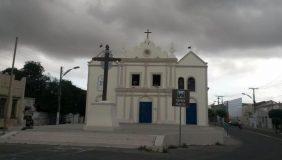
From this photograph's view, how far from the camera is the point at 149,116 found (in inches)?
1634

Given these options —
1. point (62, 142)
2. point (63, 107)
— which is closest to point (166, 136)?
point (62, 142)

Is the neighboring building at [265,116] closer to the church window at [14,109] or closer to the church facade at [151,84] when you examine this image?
the church facade at [151,84]

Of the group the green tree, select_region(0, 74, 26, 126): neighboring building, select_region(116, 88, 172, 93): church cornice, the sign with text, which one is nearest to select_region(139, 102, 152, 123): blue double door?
select_region(116, 88, 172, 93): church cornice

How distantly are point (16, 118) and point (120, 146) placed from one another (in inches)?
838

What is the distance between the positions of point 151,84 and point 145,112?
313cm

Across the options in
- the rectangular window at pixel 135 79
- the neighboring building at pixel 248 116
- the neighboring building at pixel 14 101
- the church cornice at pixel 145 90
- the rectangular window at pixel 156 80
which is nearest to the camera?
the neighboring building at pixel 14 101

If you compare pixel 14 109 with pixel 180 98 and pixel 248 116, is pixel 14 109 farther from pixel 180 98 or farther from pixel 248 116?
pixel 248 116

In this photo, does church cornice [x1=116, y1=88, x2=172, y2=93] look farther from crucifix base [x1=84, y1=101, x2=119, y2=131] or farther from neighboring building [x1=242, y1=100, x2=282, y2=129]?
neighboring building [x1=242, y1=100, x2=282, y2=129]

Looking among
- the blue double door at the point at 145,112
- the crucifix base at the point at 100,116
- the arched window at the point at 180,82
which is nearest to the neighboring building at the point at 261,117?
the arched window at the point at 180,82

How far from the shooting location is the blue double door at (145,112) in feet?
136

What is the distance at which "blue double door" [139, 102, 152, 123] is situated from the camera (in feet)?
136

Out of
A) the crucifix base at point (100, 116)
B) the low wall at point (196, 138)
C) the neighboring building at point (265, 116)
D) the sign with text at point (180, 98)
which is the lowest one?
the low wall at point (196, 138)

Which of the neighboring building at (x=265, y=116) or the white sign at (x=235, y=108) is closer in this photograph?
the neighboring building at (x=265, y=116)

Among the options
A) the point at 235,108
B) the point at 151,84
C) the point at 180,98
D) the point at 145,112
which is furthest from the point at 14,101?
the point at 235,108
